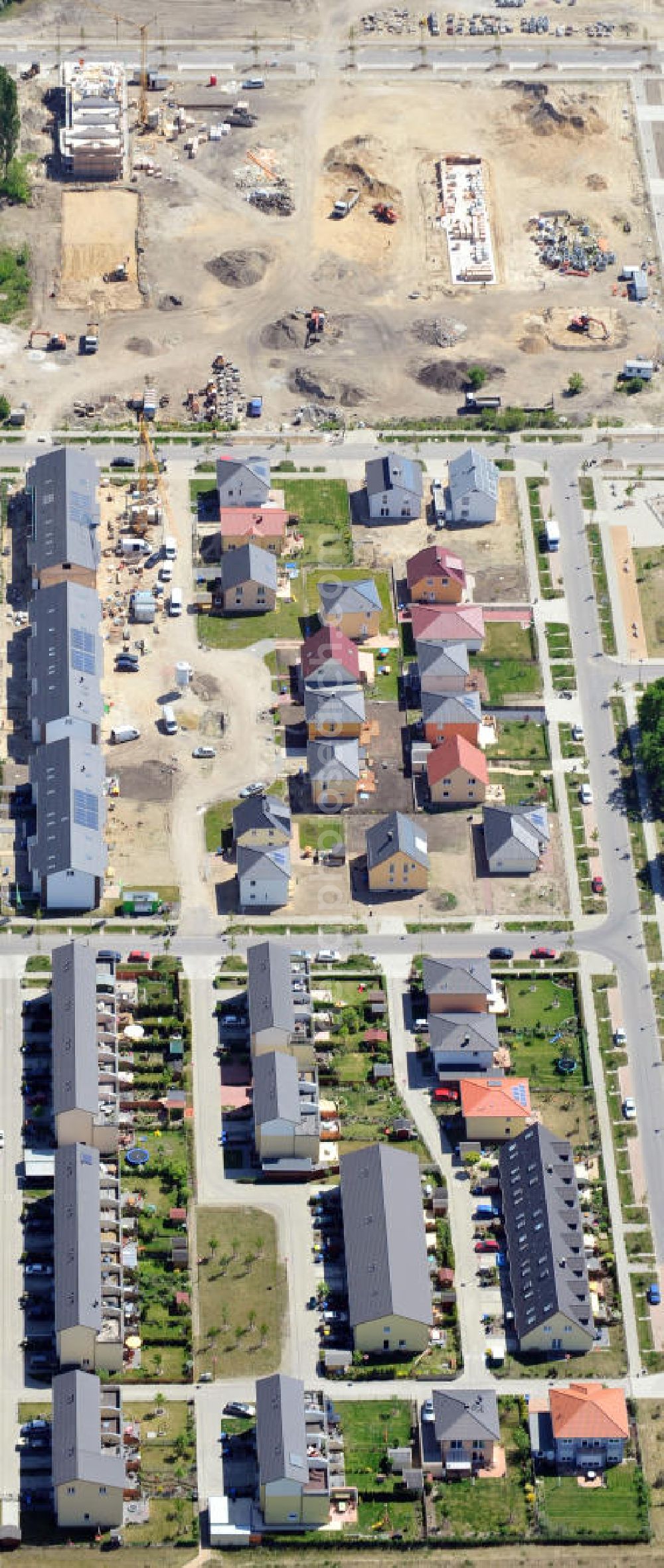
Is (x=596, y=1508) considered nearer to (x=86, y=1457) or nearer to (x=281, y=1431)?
(x=281, y=1431)

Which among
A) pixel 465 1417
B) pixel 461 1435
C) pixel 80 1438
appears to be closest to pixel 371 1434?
pixel 461 1435

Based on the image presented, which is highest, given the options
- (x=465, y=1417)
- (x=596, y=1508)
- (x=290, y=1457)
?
(x=465, y=1417)

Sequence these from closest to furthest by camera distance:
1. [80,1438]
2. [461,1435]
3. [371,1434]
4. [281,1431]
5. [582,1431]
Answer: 1. [80,1438]
2. [281,1431]
3. [461,1435]
4. [582,1431]
5. [371,1434]

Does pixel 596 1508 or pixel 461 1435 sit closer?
pixel 461 1435

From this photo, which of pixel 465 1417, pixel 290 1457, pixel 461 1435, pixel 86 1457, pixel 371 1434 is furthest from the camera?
pixel 371 1434

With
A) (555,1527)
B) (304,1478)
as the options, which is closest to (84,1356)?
(304,1478)

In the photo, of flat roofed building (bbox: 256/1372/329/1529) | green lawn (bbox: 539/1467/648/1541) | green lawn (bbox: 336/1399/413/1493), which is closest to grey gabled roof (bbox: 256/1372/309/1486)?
flat roofed building (bbox: 256/1372/329/1529)

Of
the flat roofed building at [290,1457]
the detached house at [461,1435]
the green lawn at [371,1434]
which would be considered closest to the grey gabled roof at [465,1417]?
the detached house at [461,1435]
